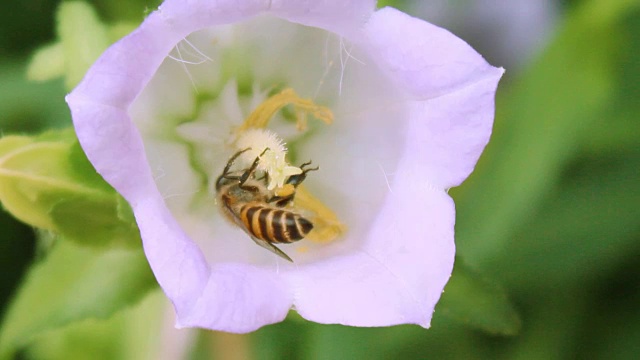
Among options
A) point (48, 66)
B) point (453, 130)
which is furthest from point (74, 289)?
point (453, 130)

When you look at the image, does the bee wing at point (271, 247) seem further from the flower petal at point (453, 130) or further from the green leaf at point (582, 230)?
the green leaf at point (582, 230)

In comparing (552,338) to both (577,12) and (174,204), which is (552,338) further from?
(174,204)

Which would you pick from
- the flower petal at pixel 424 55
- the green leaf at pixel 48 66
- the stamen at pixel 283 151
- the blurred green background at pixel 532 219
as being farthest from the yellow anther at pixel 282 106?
the blurred green background at pixel 532 219

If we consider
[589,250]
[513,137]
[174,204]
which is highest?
[174,204]

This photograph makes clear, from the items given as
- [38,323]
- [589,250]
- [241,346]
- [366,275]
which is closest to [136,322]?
[241,346]

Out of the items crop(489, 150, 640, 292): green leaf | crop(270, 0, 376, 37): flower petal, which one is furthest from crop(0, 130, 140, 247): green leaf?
crop(489, 150, 640, 292): green leaf

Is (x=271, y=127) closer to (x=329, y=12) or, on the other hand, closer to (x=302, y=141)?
(x=302, y=141)
